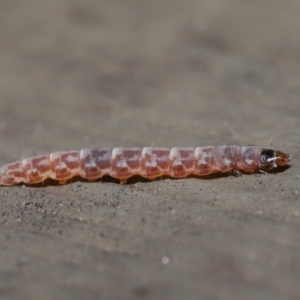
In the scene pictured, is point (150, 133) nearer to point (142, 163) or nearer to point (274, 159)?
point (142, 163)

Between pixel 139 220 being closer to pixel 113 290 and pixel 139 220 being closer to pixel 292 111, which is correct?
pixel 113 290

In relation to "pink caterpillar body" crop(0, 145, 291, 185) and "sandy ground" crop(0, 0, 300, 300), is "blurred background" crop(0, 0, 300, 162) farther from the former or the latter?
"pink caterpillar body" crop(0, 145, 291, 185)

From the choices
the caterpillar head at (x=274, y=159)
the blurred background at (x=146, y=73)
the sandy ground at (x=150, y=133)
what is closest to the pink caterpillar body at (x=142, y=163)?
the caterpillar head at (x=274, y=159)

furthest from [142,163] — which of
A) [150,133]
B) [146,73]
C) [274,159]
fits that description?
[146,73]

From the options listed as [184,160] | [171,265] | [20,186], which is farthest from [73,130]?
[171,265]

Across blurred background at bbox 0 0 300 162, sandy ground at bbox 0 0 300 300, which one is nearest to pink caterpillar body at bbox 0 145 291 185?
sandy ground at bbox 0 0 300 300

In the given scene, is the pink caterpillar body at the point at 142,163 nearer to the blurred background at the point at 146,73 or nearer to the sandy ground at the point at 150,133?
the sandy ground at the point at 150,133
